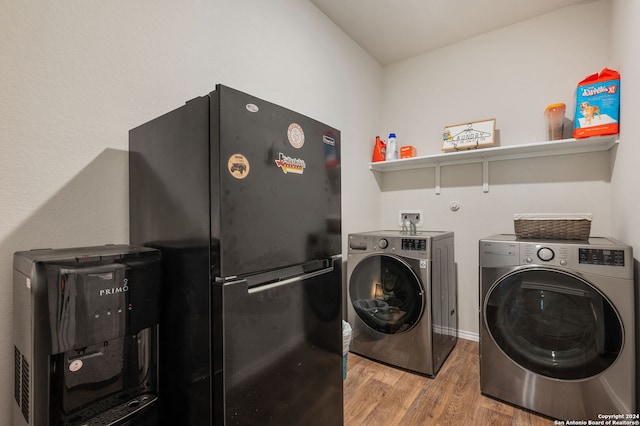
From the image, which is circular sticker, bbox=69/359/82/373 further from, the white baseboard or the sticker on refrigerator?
the white baseboard

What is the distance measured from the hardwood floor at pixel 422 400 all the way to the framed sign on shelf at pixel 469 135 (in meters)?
1.74

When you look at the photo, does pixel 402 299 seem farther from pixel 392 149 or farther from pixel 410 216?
pixel 392 149

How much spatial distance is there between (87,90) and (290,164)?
86 centimetres

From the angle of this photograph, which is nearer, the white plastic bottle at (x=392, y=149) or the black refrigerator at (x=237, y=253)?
the black refrigerator at (x=237, y=253)

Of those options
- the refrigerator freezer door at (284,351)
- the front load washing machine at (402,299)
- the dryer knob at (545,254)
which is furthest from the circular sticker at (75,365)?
the dryer knob at (545,254)

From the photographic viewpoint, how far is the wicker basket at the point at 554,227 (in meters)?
1.76

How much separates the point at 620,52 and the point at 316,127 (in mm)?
2090

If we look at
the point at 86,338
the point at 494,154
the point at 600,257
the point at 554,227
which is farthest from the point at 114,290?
the point at 494,154

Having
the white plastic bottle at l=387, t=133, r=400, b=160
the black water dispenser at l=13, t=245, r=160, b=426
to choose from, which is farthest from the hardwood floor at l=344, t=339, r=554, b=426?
the white plastic bottle at l=387, t=133, r=400, b=160

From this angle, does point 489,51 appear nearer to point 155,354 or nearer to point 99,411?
point 155,354

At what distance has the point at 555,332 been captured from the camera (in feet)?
5.10

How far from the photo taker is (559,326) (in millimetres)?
1545

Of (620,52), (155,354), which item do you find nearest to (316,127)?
(155,354)

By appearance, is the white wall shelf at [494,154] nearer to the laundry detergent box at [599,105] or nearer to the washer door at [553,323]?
the laundry detergent box at [599,105]
